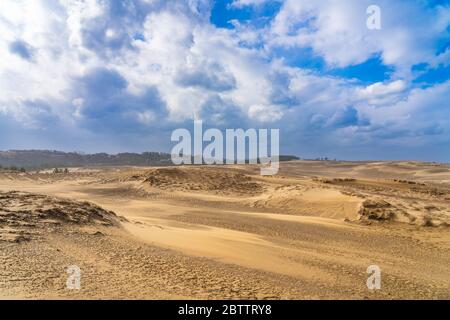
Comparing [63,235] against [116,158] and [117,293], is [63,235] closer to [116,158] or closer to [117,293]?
[117,293]

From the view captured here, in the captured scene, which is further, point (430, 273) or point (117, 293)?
point (430, 273)

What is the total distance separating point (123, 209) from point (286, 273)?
11015 millimetres

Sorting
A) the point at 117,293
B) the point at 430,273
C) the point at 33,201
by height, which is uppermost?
the point at 33,201

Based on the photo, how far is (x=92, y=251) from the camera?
7.54 meters

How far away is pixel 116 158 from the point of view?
85812 mm

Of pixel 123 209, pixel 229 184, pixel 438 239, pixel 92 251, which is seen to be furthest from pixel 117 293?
pixel 229 184

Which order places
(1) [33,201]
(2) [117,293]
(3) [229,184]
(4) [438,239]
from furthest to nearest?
(3) [229,184] → (4) [438,239] → (1) [33,201] → (2) [117,293]

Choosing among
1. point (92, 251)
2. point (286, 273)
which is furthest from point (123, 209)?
point (286, 273)

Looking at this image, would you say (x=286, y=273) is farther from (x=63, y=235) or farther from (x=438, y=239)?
(x=438, y=239)

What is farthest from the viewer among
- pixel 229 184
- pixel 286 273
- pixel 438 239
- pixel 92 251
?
pixel 229 184

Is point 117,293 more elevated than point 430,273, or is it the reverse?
point 117,293

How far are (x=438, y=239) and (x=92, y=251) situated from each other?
10186 mm
